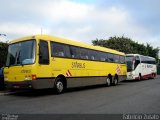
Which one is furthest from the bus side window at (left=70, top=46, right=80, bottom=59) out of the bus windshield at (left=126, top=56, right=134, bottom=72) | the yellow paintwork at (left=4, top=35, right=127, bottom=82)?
the bus windshield at (left=126, top=56, right=134, bottom=72)

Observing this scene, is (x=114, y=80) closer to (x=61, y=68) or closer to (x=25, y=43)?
(x=61, y=68)

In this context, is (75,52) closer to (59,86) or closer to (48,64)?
(59,86)

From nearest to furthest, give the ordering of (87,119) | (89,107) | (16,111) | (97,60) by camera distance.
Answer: (87,119) → (16,111) → (89,107) → (97,60)

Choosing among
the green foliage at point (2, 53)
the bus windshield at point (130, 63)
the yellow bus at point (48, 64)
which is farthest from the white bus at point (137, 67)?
the green foliage at point (2, 53)

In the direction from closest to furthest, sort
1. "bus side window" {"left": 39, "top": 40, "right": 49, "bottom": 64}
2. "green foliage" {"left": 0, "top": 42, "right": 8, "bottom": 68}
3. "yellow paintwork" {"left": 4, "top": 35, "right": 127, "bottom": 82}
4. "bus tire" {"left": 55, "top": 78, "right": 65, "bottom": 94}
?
"yellow paintwork" {"left": 4, "top": 35, "right": 127, "bottom": 82} → "bus side window" {"left": 39, "top": 40, "right": 49, "bottom": 64} → "bus tire" {"left": 55, "top": 78, "right": 65, "bottom": 94} → "green foliage" {"left": 0, "top": 42, "right": 8, "bottom": 68}

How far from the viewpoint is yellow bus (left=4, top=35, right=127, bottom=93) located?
1473 centimetres

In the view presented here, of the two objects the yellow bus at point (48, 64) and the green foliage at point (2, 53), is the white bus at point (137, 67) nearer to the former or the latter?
the yellow bus at point (48, 64)

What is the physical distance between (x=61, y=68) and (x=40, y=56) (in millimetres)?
2173

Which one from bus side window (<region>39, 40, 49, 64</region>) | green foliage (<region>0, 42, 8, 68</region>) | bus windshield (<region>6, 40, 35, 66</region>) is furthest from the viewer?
green foliage (<region>0, 42, 8, 68</region>)

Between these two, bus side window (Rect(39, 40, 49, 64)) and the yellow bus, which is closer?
the yellow bus

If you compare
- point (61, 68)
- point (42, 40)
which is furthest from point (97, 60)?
point (42, 40)

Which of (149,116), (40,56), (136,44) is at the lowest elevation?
(149,116)

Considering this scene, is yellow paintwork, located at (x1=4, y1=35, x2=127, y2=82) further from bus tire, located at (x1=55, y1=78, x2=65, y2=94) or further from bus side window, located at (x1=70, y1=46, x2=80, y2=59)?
bus tire, located at (x1=55, y1=78, x2=65, y2=94)

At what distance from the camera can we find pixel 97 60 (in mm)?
22047
